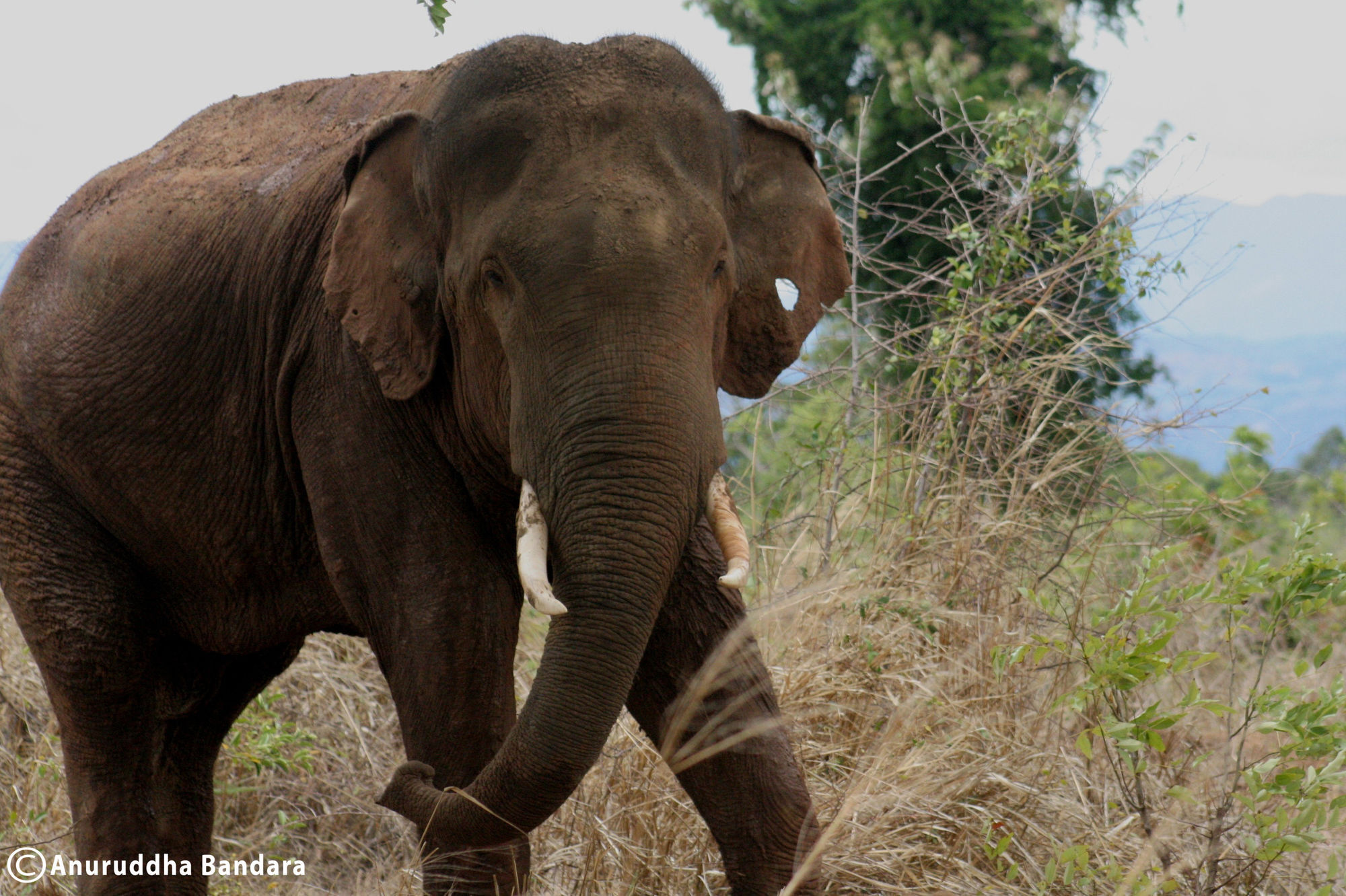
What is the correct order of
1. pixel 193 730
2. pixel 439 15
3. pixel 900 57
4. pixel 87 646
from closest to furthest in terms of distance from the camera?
1. pixel 439 15
2. pixel 87 646
3. pixel 193 730
4. pixel 900 57

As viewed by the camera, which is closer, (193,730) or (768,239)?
(768,239)

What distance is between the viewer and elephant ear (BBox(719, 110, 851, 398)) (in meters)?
3.84

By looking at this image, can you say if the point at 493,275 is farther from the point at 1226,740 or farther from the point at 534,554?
the point at 1226,740

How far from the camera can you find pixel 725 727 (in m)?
3.90

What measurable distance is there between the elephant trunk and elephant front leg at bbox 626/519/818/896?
2.09 ft

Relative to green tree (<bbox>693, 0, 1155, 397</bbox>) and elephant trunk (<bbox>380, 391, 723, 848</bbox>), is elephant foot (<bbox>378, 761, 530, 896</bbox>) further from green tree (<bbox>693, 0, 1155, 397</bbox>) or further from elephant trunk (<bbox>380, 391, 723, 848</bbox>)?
green tree (<bbox>693, 0, 1155, 397</bbox>)

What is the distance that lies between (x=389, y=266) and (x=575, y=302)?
69cm

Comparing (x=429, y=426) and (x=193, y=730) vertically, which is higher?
(x=429, y=426)

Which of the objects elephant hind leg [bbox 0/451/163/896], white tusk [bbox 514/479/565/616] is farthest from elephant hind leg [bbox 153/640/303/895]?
white tusk [bbox 514/479/565/616]

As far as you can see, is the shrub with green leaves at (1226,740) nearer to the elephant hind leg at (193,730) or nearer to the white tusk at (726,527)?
the white tusk at (726,527)

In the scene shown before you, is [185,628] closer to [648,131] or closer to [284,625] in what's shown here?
[284,625]

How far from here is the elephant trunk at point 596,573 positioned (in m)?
3.19

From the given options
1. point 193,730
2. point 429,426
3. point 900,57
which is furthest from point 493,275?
point 900,57

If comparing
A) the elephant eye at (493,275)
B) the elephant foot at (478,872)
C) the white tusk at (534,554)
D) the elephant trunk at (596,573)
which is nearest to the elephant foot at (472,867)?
the elephant foot at (478,872)
